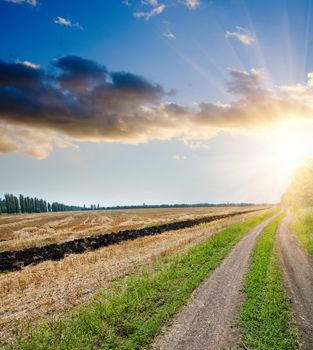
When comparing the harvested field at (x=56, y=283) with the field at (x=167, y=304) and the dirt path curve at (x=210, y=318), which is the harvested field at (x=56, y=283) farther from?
the dirt path curve at (x=210, y=318)

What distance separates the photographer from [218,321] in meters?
11.9

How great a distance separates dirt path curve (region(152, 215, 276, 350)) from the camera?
10312 mm

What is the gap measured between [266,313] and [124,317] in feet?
17.5

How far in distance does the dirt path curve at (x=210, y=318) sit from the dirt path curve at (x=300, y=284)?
7.05 ft

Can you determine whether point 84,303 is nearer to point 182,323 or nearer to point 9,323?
point 9,323

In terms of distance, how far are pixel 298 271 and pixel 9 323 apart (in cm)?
1527

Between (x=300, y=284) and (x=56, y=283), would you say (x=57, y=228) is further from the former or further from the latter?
(x=300, y=284)

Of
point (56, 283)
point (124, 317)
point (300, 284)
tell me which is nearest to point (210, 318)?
point (124, 317)

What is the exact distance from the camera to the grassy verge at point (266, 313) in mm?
10261

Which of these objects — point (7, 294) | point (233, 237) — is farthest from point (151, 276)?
point (233, 237)

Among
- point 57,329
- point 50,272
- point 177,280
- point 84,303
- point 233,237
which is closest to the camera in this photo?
point 57,329

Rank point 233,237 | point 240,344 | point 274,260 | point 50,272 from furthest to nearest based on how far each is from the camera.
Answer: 1. point 233,237
2. point 50,272
3. point 274,260
4. point 240,344

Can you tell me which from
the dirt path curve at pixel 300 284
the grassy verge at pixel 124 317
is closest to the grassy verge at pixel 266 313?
the dirt path curve at pixel 300 284

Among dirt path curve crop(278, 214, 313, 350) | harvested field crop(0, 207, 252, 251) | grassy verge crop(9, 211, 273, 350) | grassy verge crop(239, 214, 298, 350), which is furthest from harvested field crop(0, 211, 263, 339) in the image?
harvested field crop(0, 207, 252, 251)
